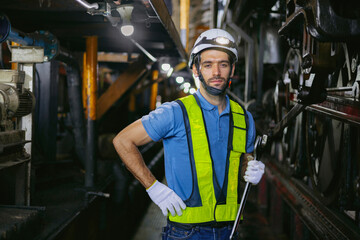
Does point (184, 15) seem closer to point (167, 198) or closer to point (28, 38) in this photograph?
point (28, 38)

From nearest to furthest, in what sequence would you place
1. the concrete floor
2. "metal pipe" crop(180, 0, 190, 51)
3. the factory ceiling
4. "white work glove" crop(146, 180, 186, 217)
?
"white work glove" crop(146, 180, 186, 217), the factory ceiling, the concrete floor, "metal pipe" crop(180, 0, 190, 51)

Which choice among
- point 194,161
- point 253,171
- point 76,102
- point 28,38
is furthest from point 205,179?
point 76,102

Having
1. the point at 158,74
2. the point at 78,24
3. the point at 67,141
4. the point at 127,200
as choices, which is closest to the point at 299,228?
the point at 127,200

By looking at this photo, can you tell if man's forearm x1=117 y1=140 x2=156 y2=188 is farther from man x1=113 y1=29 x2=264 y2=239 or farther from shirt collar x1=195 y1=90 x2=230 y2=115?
shirt collar x1=195 y1=90 x2=230 y2=115

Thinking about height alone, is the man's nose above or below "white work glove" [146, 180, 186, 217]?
above

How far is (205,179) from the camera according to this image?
2.12 m

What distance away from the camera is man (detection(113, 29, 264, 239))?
6.87ft

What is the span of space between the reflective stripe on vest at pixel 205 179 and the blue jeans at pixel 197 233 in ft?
0.19

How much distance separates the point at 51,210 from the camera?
3.71 metres

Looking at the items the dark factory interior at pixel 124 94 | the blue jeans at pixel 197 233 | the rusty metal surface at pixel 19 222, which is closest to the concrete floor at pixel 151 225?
the dark factory interior at pixel 124 94

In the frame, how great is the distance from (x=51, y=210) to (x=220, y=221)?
240 centimetres

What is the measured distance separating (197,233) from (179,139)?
2.06 feet

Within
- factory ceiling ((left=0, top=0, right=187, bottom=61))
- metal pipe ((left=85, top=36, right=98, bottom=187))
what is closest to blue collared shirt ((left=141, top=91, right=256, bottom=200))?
factory ceiling ((left=0, top=0, right=187, bottom=61))

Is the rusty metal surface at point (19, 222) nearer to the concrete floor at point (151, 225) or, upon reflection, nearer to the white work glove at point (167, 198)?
the white work glove at point (167, 198)
